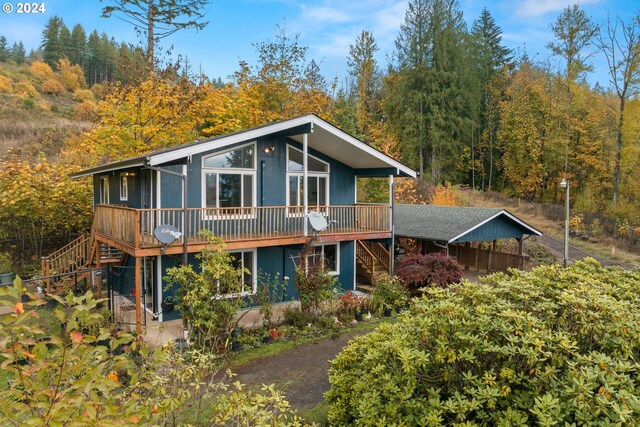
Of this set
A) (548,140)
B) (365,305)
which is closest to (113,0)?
(365,305)

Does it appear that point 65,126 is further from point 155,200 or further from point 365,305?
point 365,305

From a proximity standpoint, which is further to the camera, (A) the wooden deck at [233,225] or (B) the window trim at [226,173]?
(B) the window trim at [226,173]

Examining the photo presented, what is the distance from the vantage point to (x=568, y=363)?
3.44 m

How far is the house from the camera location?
10672 mm

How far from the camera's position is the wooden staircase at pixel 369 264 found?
1609 centimetres

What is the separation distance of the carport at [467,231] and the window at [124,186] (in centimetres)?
1044

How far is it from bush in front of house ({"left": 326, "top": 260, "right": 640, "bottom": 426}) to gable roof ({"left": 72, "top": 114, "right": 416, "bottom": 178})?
25.6ft

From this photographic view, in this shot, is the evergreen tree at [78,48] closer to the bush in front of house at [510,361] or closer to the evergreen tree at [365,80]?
the evergreen tree at [365,80]

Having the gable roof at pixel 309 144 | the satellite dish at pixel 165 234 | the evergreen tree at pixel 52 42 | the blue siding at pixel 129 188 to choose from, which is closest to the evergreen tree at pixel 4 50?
the evergreen tree at pixel 52 42

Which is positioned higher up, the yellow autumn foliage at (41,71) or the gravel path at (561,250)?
the yellow autumn foliage at (41,71)

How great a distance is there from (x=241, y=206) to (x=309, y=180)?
2.86 meters

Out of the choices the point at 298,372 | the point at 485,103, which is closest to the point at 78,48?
the point at 485,103

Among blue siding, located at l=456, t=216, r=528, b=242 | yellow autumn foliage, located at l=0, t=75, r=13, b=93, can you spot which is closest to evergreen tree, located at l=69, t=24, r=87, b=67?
yellow autumn foliage, located at l=0, t=75, r=13, b=93

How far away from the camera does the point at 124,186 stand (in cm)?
1367
